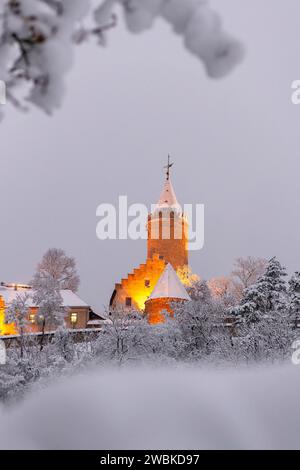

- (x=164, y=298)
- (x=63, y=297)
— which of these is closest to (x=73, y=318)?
(x=63, y=297)

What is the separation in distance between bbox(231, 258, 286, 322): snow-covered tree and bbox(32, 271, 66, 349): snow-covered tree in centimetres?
1119

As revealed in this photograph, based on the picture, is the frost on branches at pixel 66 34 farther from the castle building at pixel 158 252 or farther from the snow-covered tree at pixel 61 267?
the snow-covered tree at pixel 61 267

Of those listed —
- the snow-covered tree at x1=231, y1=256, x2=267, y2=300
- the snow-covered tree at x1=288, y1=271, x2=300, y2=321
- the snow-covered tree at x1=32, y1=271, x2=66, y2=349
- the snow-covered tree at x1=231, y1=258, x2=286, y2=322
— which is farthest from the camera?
the snow-covered tree at x1=231, y1=256, x2=267, y2=300

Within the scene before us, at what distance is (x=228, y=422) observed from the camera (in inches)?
141

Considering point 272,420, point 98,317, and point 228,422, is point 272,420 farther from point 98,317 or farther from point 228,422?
point 98,317

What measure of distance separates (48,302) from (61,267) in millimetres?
19484

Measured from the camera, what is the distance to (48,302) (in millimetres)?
27844

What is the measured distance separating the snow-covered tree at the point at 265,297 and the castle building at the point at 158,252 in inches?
585

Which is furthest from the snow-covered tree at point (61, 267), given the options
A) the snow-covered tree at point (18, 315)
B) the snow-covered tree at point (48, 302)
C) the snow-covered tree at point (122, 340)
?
the snow-covered tree at point (122, 340)

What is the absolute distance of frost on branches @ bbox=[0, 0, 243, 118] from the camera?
173 cm

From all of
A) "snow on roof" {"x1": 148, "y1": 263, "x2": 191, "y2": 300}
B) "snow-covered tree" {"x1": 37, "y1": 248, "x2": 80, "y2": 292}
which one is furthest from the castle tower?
"snow on roof" {"x1": 148, "y1": 263, "x2": 191, "y2": 300}

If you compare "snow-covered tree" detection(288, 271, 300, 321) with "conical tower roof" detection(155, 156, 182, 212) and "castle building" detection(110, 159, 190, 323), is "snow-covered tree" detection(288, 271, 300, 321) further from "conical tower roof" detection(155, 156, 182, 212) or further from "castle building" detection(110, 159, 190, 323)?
"conical tower roof" detection(155, 156, 182, 212)
